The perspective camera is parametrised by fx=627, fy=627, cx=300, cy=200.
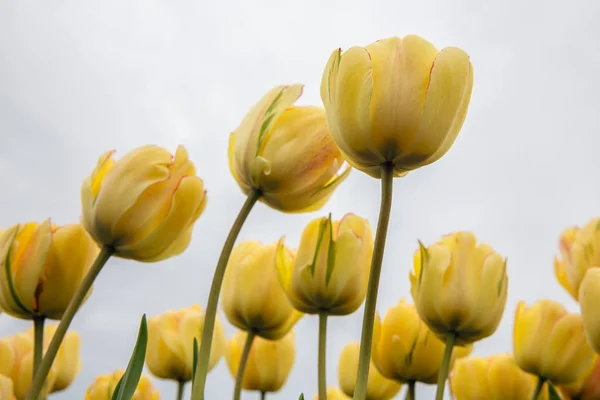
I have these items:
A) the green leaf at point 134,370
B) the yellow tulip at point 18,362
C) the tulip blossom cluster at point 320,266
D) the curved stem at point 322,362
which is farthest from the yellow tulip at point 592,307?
the yellow tulip at point 18,362

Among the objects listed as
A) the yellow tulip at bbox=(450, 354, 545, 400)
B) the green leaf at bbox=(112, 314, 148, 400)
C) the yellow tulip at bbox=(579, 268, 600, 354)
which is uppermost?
the yellow tulip at bbox=(579, 268, 600, 354)

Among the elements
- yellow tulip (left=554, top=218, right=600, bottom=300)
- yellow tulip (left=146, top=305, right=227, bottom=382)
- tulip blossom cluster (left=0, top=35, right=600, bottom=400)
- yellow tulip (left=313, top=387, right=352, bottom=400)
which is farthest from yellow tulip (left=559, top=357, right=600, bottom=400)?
yellow tulip (left=146, top=305, right=227, bottom=382)

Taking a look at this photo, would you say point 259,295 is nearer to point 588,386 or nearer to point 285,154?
point 285,154

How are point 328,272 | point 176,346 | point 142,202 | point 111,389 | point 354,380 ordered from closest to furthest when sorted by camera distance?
point 142,202, point 328,272, point 111,389, point 176,346, point 354,380

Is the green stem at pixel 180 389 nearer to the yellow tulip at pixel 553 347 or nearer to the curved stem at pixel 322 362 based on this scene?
the curved stem at pixel 322 362

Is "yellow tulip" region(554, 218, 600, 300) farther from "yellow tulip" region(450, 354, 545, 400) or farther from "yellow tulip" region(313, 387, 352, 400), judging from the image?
"yellow tulip" region(313, 387, 352, 400)

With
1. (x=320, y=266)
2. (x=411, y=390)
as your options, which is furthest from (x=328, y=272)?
(x=411, y=390)

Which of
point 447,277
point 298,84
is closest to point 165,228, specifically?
point 298,84
